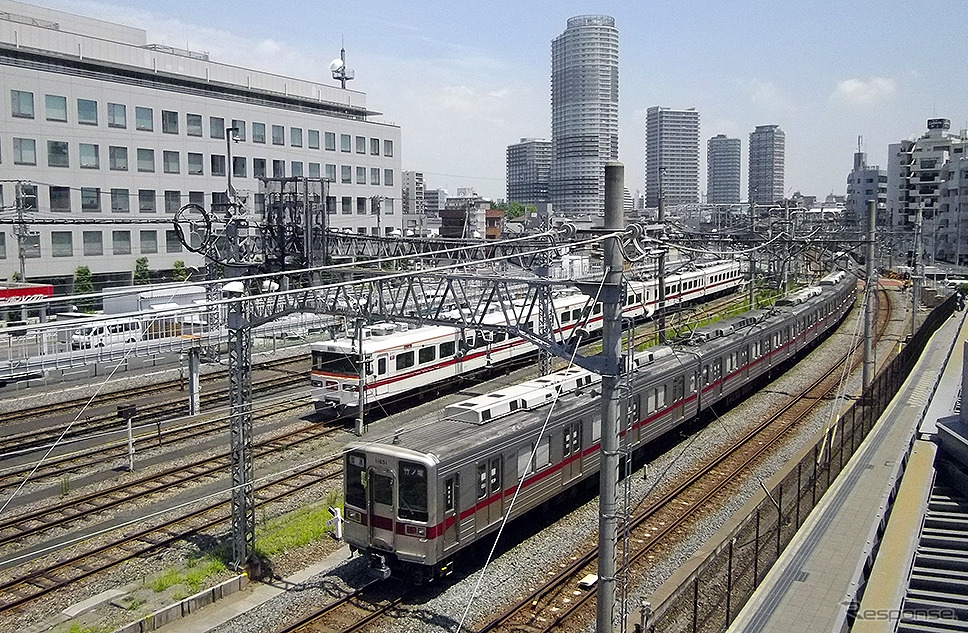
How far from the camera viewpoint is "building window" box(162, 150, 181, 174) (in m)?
39.9

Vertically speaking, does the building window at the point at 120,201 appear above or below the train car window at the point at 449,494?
above

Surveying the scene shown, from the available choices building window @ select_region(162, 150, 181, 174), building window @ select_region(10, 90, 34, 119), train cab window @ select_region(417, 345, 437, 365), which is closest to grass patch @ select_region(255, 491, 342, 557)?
train cab window @ select_region(417, 345, 437, 365)

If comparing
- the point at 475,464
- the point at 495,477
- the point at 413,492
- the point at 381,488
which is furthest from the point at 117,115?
the point at 413,492

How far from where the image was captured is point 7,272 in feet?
112

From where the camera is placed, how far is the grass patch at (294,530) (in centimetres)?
1331

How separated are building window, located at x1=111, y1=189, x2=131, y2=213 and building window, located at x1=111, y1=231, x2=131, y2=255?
1.08 meters

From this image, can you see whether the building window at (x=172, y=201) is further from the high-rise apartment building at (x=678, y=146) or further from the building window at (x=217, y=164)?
the high-rise apartment building at (x=678, y=146)

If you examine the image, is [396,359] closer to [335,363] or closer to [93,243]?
[335,363]

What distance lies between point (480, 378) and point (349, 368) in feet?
21.9

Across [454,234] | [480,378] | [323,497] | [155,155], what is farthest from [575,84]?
[323,497]

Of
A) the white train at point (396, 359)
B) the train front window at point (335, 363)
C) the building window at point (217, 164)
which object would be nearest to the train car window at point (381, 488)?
the white train at point (396, 359)

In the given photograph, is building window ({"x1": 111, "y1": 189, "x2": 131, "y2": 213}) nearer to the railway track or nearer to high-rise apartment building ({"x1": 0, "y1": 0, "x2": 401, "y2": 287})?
high-rise apartment building ({"x1": 0, "y1": 0, "x2": 401, "y2": 287})

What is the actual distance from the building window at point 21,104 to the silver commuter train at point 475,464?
29.5 meters

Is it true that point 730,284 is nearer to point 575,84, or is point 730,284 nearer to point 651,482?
point 651,482
